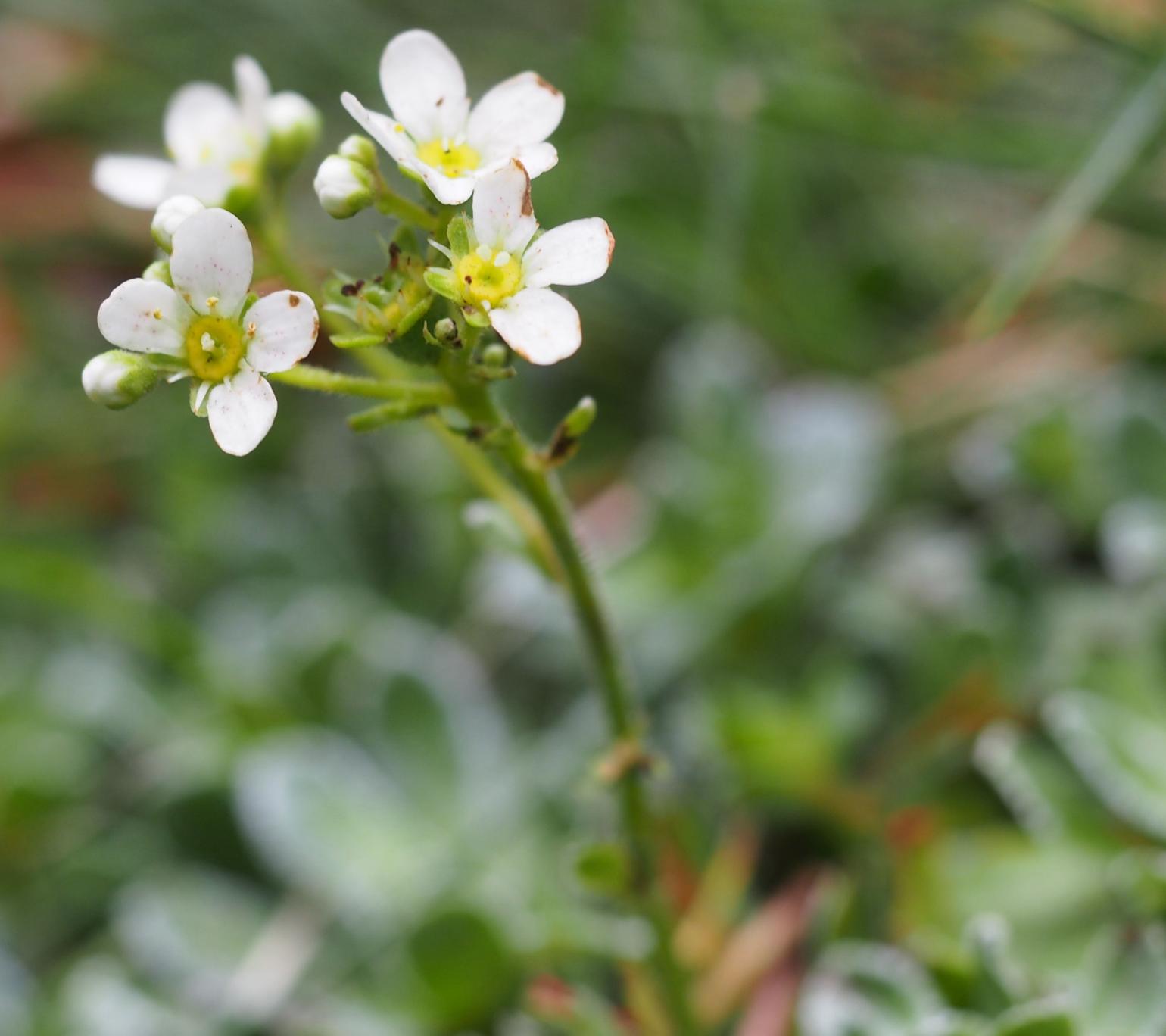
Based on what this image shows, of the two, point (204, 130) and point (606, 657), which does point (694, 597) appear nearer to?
point (606, 657)

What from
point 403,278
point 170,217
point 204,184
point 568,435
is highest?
point 204,184

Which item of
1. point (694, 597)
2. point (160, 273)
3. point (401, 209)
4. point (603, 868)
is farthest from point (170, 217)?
point (694, 597)

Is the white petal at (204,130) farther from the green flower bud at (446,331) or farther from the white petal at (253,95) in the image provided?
the green flower bud at (446,331)

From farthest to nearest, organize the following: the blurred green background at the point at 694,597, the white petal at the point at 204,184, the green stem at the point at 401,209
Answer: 1. the blurred green background at the point at 694,597
2. the white petal at the point at 204,184
3. the green stem at the point at 401,209

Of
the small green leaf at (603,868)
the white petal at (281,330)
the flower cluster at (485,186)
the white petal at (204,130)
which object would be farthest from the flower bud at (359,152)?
the small green leaf at (603,868)

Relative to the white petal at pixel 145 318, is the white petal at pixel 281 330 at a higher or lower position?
lower

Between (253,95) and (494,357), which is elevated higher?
(253,95)
